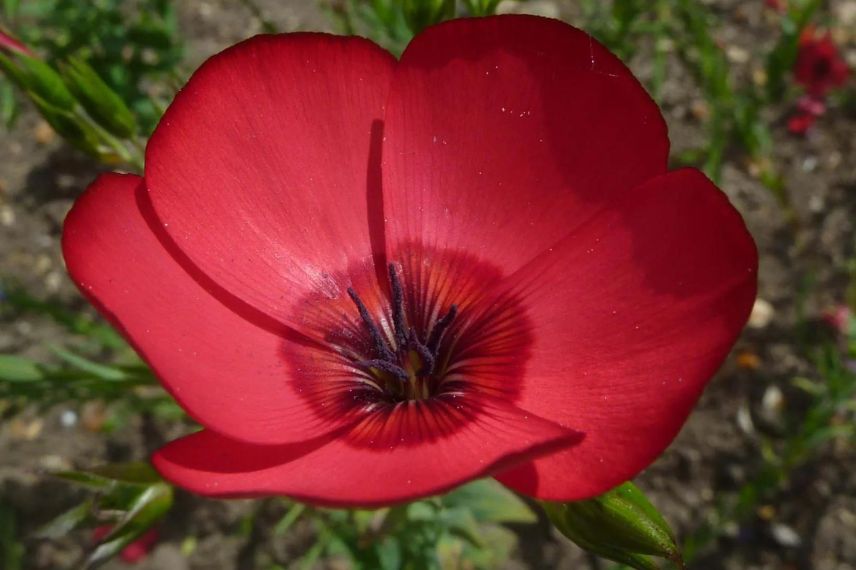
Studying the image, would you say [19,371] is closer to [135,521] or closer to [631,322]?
[135,521]

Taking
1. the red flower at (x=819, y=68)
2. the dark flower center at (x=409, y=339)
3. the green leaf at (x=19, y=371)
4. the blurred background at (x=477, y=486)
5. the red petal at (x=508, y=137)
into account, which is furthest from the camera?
the red flower at (x=819, y=68)

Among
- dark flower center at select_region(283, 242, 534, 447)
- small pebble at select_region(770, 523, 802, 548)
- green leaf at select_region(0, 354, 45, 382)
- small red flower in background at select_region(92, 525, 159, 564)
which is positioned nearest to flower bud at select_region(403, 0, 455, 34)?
dark flower center at select_region(283, 242, 534, 447)

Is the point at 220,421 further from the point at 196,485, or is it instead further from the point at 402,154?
the point at 402,154

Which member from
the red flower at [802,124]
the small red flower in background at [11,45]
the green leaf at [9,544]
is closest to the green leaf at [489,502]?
the small red flower in background at [11,45]

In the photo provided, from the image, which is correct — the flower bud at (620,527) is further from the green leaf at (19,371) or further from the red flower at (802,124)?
the red flower at (802,124)

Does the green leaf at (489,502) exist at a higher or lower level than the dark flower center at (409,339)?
lower

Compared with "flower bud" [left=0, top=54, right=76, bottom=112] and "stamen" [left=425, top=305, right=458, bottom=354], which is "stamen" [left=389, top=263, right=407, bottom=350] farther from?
"flower bud" [left=0, top=54, right=76, bottom=112]
